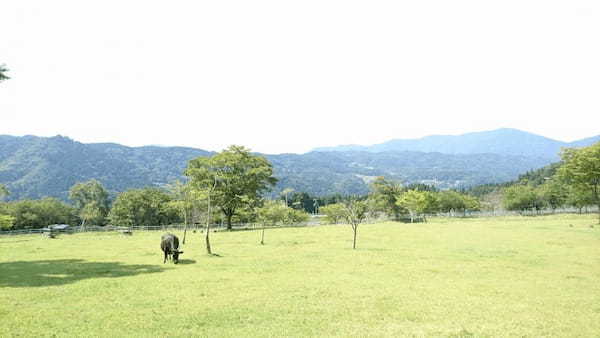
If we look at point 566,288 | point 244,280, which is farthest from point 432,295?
point 244,280

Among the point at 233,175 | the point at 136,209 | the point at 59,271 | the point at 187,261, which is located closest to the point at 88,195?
the point at 136,209

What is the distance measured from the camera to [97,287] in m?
17.1

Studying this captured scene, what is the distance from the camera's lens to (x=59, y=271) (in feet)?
72.0

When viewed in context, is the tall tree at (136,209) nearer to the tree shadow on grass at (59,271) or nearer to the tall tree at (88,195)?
the tall tree at (88,195)

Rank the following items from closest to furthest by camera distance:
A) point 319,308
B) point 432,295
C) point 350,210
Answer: point 319,308, point 432,295, point 350,210

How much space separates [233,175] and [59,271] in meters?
39.9

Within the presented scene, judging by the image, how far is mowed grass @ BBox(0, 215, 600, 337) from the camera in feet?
38.6

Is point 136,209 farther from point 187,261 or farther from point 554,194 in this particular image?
point 554,194

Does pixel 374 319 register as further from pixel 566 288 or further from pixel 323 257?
pixel 323 257

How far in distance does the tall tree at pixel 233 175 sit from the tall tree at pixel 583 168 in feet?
154

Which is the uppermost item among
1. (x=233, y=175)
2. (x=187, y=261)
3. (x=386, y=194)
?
(x=233, y=175)

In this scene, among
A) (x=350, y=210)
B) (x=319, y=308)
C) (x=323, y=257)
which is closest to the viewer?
(x=319, y=308)

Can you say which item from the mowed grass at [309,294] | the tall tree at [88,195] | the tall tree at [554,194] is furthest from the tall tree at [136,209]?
the tall tree at [554,194]

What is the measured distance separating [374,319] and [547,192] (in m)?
119
